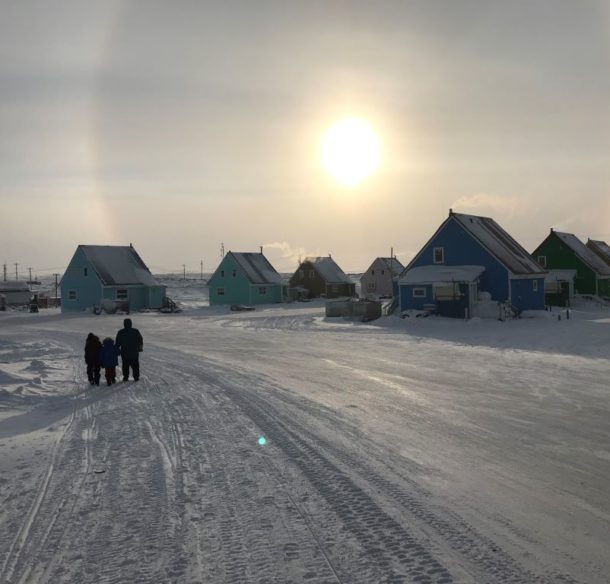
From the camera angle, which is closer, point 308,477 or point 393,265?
point 308,477

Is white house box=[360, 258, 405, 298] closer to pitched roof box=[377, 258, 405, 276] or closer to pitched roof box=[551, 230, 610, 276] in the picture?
pitched roof box=[377, 258, 405, 276]

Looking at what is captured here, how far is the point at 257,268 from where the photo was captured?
63.2 metres

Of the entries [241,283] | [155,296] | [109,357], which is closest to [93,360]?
[109,357]

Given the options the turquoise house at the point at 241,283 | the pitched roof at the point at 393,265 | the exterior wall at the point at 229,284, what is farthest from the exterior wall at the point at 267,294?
the pitched roof at the point at 393,265

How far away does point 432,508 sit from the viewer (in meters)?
6.25

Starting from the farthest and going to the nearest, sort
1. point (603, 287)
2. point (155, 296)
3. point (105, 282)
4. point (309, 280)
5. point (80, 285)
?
point (309, 280) → point (155, 296) → point (80, 285) → point (105, 282) → point (603, 287)

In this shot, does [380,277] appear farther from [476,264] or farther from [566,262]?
[476,264]

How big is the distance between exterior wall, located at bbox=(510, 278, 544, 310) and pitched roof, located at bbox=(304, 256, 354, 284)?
3370cm

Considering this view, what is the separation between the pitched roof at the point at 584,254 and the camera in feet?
165

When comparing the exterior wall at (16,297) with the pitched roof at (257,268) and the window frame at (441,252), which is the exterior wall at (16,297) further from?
the window frame at (441,252)

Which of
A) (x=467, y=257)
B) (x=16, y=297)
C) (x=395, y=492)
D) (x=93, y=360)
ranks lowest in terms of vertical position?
(x=395, y=492)

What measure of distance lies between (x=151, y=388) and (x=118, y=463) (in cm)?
635

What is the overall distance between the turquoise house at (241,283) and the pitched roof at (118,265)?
6.82m

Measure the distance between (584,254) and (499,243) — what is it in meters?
16.4
